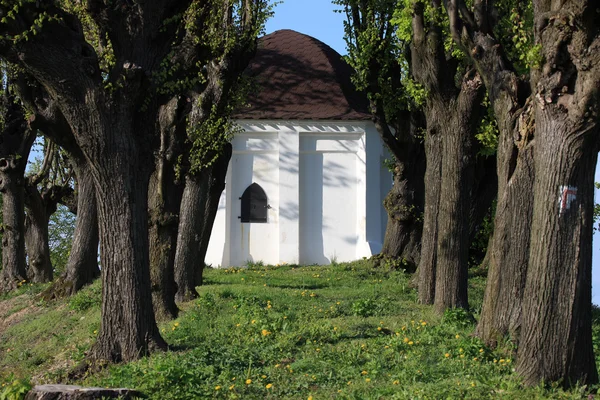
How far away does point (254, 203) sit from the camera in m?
25.5

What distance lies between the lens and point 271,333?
37.3ft

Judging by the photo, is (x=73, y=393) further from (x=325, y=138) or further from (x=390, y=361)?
(x=325, y=138)

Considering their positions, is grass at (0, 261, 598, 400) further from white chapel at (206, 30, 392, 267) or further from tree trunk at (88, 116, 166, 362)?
white chapel at (206, 30, 392, 267)

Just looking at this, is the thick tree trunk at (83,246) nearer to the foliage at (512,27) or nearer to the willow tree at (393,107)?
the willow tree at (393,107)

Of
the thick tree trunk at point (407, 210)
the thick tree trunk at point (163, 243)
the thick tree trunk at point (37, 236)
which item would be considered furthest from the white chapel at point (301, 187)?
the thick tree trunk at point (163, 243)

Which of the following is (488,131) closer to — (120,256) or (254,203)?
(120,256)

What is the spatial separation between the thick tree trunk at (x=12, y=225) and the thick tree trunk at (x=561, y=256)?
16.4 m

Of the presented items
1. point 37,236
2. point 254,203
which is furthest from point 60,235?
point 254,203

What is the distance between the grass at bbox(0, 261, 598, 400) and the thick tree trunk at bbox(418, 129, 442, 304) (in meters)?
0.42

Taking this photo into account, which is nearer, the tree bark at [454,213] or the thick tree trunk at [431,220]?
the tree bark at [454,213]

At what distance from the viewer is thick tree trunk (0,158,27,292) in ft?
69.6

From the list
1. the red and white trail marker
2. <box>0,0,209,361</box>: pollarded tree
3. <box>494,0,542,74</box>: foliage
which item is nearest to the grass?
<box>0,0,209,361</box>: pollarded tree

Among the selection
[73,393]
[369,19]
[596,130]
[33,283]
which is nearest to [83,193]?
[33,283]

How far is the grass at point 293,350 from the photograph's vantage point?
28.0 ft
